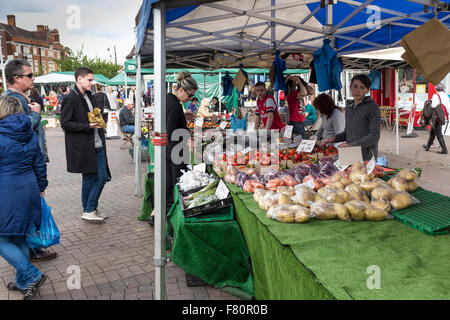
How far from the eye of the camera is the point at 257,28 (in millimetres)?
7035

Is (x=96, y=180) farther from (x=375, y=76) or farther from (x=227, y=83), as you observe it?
(x=375, y=76)

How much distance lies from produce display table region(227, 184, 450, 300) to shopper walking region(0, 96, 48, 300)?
2134 mm

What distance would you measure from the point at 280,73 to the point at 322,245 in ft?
19.4

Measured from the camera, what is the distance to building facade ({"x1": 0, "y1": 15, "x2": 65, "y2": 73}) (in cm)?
5924

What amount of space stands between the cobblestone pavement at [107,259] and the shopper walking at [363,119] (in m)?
2.20

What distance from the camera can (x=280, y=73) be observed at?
7414 mm

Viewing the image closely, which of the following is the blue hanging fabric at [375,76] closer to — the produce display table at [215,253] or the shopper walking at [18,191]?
the produce display table at [215,253]

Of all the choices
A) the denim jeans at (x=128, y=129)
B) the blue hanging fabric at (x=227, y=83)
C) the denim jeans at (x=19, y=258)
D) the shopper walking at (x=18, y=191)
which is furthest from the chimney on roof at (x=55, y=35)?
the denim jeans at (x=19, y=258)

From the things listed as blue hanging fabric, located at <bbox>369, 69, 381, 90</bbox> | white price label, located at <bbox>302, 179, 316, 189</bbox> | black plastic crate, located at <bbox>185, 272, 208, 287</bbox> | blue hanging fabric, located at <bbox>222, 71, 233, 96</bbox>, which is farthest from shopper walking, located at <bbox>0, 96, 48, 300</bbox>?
blue hanging fabric, located at <bbox>369, 69, 381, 90</bbox>

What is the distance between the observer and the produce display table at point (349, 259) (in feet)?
4.95

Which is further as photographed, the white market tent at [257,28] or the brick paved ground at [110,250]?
the brick paved ground at [110,250]

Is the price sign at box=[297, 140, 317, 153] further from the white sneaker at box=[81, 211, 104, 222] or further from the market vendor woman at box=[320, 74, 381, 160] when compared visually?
the white sneaker at box=[81, 211, 104, 222]
